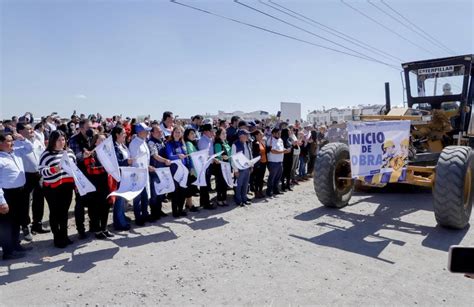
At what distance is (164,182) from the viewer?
640 cm

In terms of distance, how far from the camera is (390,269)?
4203mm

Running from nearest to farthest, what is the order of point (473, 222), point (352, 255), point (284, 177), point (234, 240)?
1. point (352, 255)
2. point (234, 240)
3. point (473, 222)
4. point (284, 177)

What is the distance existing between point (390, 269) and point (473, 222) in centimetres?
303

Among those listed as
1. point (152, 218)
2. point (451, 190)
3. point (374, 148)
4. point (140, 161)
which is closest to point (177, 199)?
point (152, 218)

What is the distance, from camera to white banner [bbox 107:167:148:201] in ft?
18.4

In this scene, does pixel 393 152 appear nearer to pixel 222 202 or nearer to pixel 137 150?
pixel 222 202

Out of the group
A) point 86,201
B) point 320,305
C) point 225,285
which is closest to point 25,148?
point 86,201

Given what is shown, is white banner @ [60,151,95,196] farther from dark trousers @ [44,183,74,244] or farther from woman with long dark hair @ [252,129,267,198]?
woman with long dark hair @ [252,129,267,198]

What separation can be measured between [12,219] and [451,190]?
21.5 ft

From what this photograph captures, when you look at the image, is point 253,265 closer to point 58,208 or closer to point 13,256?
point 58,208

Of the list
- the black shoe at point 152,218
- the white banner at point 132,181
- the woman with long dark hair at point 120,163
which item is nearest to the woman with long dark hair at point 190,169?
the black shoe at point 152,218

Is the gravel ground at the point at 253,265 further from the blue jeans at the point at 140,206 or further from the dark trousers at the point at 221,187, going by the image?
the dark trousers at the point at 221,187

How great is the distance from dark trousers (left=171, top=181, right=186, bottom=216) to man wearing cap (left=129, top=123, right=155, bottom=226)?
0.60 meters

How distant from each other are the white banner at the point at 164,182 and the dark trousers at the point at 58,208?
161cm
